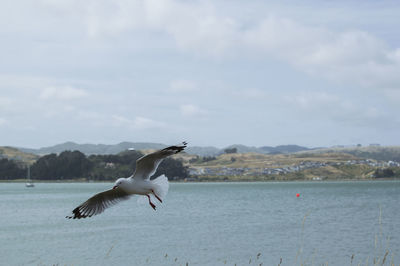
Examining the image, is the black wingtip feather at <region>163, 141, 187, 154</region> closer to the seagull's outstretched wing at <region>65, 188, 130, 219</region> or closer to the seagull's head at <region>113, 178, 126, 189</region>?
the seagull's head at <region>113, 178, 126, 189</region>

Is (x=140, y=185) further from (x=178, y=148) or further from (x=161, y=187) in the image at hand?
(x=178, y=148)

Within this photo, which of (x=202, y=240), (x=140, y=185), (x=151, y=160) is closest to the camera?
(x=151, y=160)

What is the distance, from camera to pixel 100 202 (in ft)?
45.0

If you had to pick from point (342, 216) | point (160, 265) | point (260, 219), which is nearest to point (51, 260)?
point (160, 265)

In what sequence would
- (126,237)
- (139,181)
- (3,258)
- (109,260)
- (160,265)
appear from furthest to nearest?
(126,237) → (3,258) → (109,260) → (160,265) → (139,181)

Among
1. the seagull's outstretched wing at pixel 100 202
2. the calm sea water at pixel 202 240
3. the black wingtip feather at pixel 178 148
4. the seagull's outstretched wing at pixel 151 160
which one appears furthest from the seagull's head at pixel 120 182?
the calm sea water at pixel 202 240

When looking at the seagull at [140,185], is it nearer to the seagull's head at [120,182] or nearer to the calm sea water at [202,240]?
the seagull's head at [120,182]

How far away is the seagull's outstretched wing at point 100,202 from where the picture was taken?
1325 centimetres

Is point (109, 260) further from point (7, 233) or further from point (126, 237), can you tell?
point (7, 233)

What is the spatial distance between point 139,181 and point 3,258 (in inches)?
998

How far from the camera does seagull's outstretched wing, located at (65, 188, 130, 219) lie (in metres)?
13.2

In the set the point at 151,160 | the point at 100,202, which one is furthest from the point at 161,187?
the point at 100,202

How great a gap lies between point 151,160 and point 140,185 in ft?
2.64

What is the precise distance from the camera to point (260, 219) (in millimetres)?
57250
